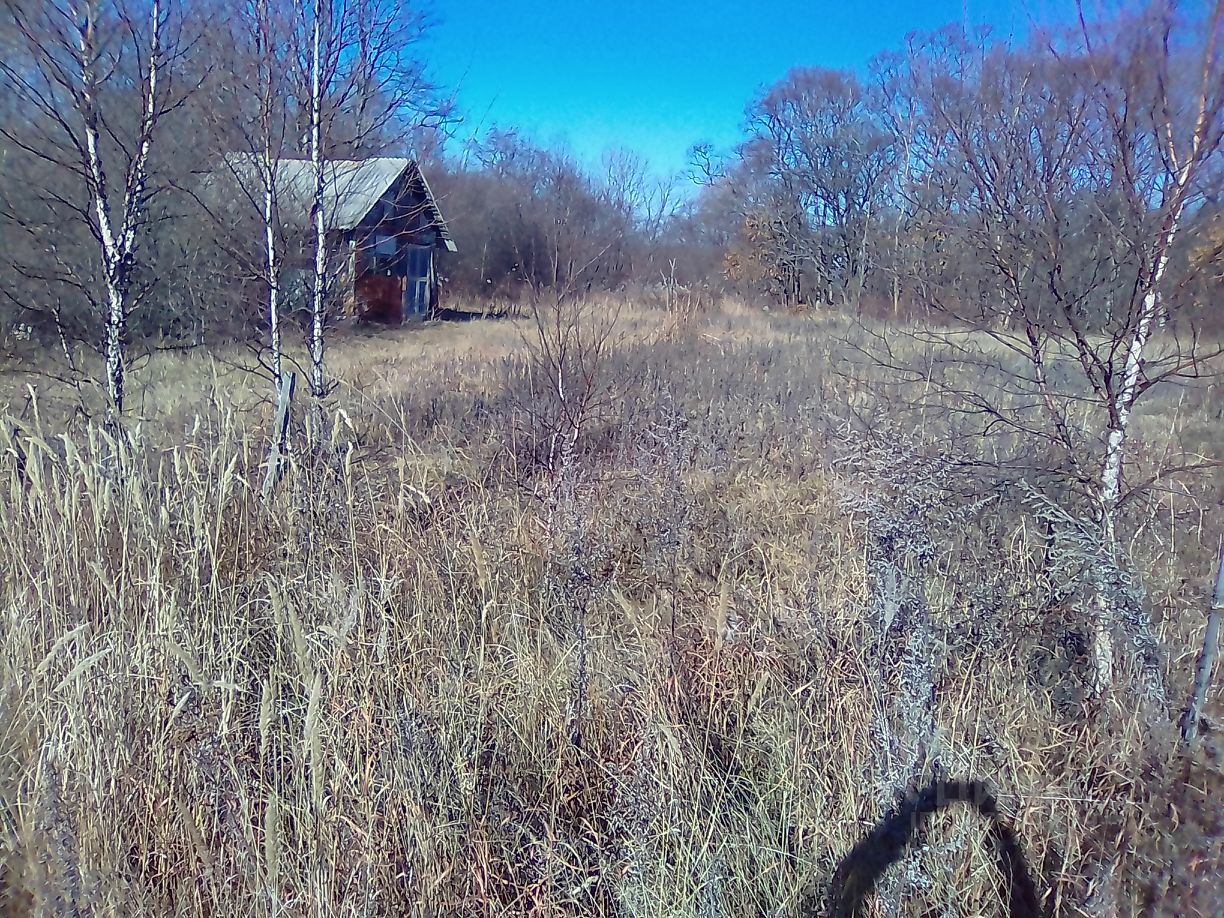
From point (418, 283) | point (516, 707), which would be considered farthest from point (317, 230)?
point (418, 283)

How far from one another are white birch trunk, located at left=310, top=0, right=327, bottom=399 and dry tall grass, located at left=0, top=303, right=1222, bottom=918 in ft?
7.26

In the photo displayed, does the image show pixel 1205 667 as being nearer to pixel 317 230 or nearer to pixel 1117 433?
pixel 1117 433

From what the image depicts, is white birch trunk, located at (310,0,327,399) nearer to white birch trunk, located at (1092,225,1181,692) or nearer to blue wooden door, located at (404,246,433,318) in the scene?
white birch trunk, located at (1092,225,1181,692)

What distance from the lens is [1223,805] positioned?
2.10m

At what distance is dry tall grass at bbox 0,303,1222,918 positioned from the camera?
1.99 metres

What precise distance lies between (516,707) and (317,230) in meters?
4.51

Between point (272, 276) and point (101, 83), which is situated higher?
point (101, 83)

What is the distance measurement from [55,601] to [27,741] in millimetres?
591

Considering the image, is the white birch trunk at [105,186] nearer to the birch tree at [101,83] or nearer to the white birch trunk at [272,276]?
the birch tree at [101,83]

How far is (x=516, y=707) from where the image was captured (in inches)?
98.0

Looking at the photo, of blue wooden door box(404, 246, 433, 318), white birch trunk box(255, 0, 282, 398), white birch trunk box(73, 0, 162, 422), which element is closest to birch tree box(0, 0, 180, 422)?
white birch trunk box(73, 0, 162, 422)

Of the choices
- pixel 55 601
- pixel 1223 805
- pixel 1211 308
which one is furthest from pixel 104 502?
pixel 1211 308

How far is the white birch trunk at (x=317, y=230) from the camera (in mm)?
5750

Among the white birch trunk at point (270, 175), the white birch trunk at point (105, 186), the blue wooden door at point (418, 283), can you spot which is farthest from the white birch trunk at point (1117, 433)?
the blue wooden door at point (418, 283)
